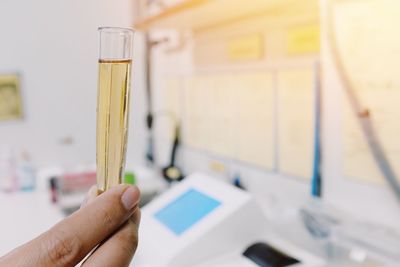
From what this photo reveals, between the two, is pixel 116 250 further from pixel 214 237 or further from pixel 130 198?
pixel 214 237

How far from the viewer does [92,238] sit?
0.43 metres

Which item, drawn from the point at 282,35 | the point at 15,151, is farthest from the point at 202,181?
the point at 15,151

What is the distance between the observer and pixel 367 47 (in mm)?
852

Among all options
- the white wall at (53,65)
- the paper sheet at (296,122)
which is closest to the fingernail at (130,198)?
the paper sheet at (296,122)

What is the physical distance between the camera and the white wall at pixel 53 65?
1714 mm

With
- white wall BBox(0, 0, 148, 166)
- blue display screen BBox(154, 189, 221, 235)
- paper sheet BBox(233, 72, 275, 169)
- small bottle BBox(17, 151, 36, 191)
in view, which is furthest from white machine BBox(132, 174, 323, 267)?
white wall BBox(0, 0, 148, 166)

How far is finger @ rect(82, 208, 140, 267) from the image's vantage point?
0.44 m

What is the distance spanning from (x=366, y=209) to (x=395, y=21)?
40cm

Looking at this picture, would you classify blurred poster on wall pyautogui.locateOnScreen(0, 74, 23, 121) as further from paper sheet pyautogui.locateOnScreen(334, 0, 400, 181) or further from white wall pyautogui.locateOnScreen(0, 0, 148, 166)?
paper sheet pyautogui.locateOnScreen(334, 0, 400, 181)

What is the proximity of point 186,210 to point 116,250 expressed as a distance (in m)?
0.43

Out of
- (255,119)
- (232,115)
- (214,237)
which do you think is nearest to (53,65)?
(232,115)

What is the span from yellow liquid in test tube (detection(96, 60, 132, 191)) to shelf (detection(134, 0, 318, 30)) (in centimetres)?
58

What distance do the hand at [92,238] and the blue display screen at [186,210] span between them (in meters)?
0.35

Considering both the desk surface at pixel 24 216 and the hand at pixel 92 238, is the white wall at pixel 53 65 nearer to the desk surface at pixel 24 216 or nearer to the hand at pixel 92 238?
the desk surface at pixel 24 216
